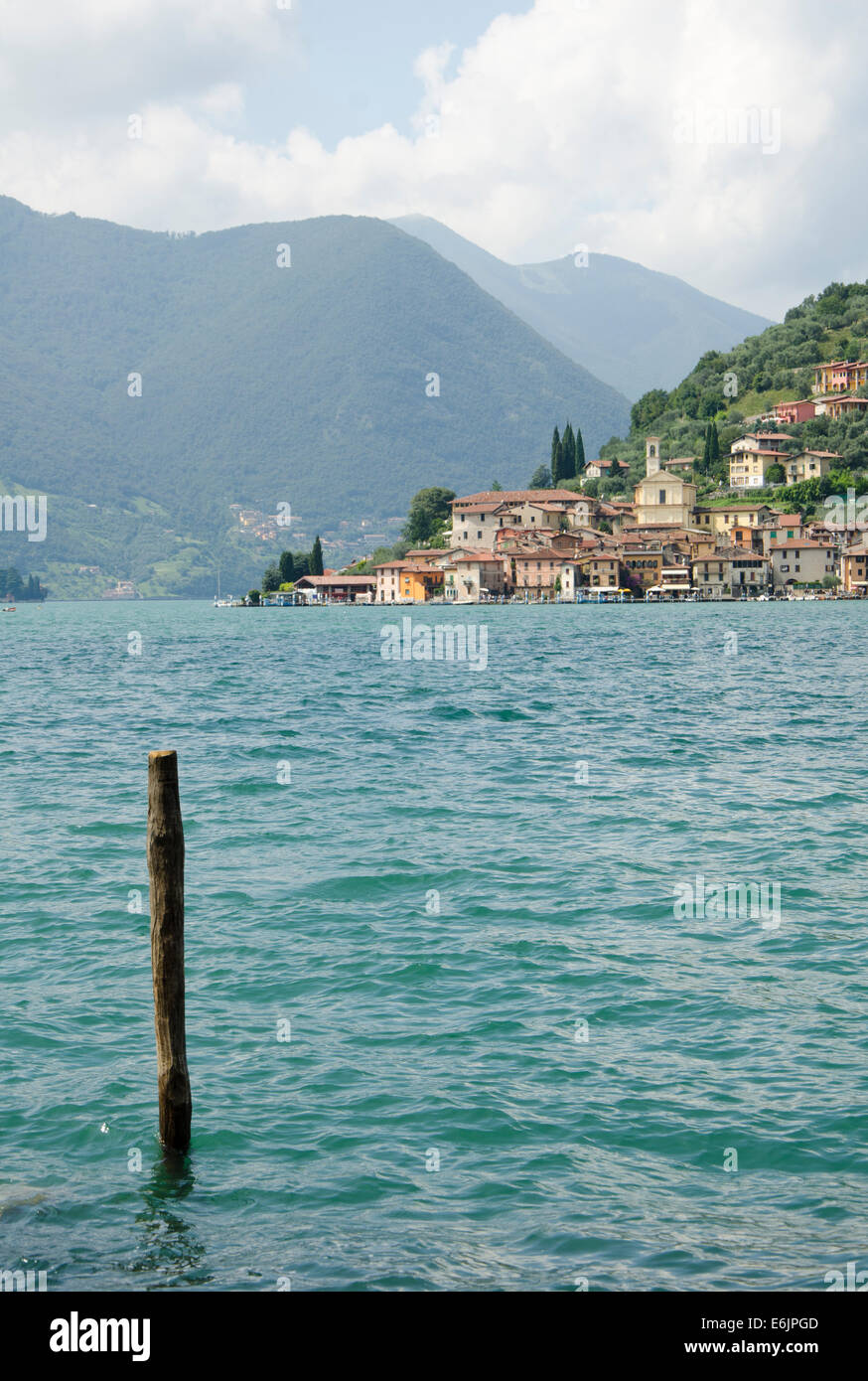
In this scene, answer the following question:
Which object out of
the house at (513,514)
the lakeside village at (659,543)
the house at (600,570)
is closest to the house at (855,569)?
the lakeside village at (659,543)

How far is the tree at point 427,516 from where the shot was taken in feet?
623

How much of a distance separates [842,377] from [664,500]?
39492mm

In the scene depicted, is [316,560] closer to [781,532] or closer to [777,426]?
[777,426]

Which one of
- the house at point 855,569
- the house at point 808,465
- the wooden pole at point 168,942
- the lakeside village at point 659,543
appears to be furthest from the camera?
the house at point 808,465

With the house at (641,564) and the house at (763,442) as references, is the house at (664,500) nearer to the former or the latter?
the house at (641,564)

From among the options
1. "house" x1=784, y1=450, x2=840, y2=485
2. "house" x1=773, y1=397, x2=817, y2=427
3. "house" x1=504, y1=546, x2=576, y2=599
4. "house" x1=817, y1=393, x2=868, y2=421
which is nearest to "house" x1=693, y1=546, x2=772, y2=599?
"house" x1=504, y1=546, x2=576, y2=599

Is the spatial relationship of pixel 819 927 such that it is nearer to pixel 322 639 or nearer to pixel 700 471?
pixel 322 639

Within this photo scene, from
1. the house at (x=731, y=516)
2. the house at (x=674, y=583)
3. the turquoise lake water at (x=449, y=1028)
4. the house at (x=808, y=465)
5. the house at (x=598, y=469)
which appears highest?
the house at (x=598, y=469)

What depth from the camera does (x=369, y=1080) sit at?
10805 mm

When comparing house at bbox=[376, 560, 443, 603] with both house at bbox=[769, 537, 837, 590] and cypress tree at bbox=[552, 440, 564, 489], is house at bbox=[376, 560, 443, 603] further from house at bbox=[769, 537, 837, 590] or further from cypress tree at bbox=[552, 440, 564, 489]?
house at bbox=[769, 537, 837, 590]

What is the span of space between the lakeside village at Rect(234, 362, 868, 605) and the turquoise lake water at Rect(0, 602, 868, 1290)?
129 metres

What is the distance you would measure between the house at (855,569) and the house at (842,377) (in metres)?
42.9
